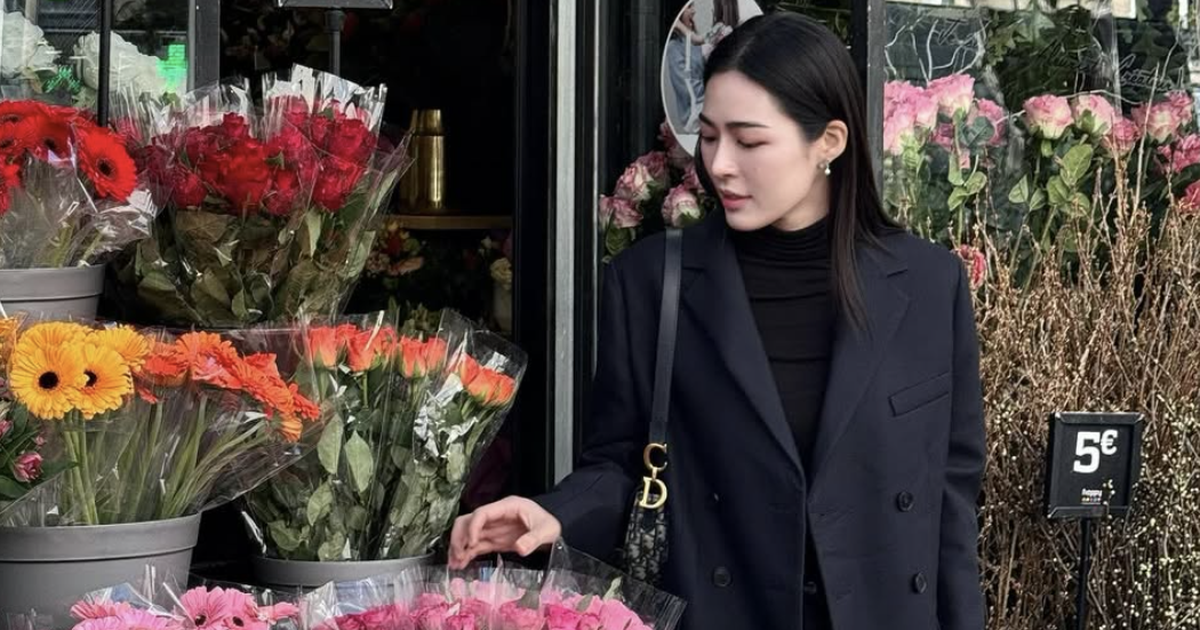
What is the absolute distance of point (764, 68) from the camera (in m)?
2.65

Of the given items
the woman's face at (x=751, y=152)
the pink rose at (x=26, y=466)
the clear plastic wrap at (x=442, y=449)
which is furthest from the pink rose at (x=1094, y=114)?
the pink rose at (x=26, y=466)

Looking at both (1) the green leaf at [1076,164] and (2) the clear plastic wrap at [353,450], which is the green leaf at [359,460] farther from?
(1) the green leaf at [1076,164]

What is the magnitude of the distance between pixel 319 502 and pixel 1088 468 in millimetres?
1867

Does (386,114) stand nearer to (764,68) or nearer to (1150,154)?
(1150,154)

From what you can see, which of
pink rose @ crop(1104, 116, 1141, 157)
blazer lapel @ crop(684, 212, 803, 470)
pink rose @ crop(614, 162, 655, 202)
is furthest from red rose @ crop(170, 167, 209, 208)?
pink rose @ crop(1104, 116, 1141, 157)

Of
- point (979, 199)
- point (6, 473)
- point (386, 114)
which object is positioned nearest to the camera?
point (6, 473)

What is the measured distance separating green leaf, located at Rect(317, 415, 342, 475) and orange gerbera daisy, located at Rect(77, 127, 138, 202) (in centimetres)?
44

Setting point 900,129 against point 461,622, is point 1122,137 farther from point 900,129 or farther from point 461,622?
point 461,622

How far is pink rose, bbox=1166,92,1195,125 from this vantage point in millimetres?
4500

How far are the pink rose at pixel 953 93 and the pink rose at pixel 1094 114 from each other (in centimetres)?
30

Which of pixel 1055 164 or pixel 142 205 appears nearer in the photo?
pixel 142 205

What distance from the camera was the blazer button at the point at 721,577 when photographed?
2756mm

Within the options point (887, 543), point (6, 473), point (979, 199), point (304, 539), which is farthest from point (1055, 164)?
point (6, 473)

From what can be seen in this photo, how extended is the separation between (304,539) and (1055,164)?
2311mm
